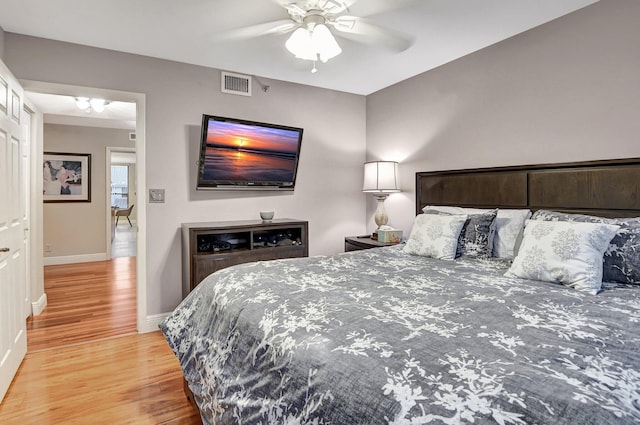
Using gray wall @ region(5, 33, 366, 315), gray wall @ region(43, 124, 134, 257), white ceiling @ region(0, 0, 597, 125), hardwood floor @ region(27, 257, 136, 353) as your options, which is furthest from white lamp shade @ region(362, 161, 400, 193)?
gray wall @ region(43, 124, 134, 257)

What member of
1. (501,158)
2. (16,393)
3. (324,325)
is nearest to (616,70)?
(501,158)

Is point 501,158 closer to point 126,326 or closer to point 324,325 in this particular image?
point 324,325

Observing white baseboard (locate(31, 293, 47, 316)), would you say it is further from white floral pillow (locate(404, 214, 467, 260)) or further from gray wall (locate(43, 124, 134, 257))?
white floral pillow (locate(404, 214, 467, 260))

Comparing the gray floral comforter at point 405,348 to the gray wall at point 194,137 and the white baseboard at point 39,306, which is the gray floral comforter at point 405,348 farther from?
the white baseboard at point 39,306

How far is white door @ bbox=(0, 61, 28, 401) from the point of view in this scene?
2182 mm

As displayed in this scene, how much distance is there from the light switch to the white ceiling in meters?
1.23

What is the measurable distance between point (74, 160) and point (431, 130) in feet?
20.1

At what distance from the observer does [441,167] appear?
3.56 m

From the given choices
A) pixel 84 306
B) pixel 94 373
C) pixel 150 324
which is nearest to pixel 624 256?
pixel 94 373

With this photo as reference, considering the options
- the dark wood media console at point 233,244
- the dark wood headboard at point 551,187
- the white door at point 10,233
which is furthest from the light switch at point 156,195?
the dark wood headboard at point 551,187

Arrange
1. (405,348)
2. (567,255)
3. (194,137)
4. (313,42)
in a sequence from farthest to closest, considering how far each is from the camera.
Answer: (194,137) → (313,42) → (567,255) → (405,348)

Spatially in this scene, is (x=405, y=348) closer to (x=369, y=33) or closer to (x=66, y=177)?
(x=369, y=33)

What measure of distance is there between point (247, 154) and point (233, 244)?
932mm

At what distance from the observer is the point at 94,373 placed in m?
2.51
